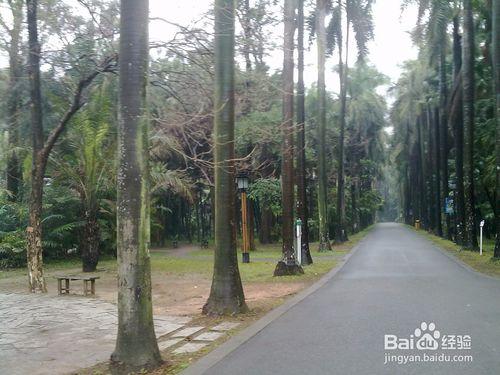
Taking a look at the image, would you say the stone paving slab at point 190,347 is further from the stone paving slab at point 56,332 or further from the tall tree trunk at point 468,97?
the tall tree trunk at point 468,97

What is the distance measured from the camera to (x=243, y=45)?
10.5m

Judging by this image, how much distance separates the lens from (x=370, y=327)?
8133 millimetres

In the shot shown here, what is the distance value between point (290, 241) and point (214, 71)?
7.59 m

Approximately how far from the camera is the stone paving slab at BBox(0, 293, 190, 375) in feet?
22.5

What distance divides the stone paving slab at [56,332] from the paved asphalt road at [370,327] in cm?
196

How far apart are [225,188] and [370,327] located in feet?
12.3

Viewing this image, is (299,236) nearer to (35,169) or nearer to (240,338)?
(35,169)

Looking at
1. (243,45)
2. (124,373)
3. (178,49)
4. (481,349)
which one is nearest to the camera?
(124,373)

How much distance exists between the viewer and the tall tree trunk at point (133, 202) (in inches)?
243

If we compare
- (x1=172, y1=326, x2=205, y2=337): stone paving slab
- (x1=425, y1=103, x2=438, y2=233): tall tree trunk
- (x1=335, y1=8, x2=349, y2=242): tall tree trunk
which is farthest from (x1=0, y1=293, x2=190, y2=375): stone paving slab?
(x1=425, y1=103, x2=438, y2=233): tall tree trunk

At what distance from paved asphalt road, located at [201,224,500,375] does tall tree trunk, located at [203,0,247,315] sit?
1169 millimetres

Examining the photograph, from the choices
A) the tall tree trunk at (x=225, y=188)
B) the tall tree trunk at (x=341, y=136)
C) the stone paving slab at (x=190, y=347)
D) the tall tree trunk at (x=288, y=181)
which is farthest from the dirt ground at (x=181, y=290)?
the tall tree trunk at (x=341, y=136)

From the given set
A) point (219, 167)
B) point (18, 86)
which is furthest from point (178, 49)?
point (18, 86)

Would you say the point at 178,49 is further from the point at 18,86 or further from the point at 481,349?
the point at 18,86
